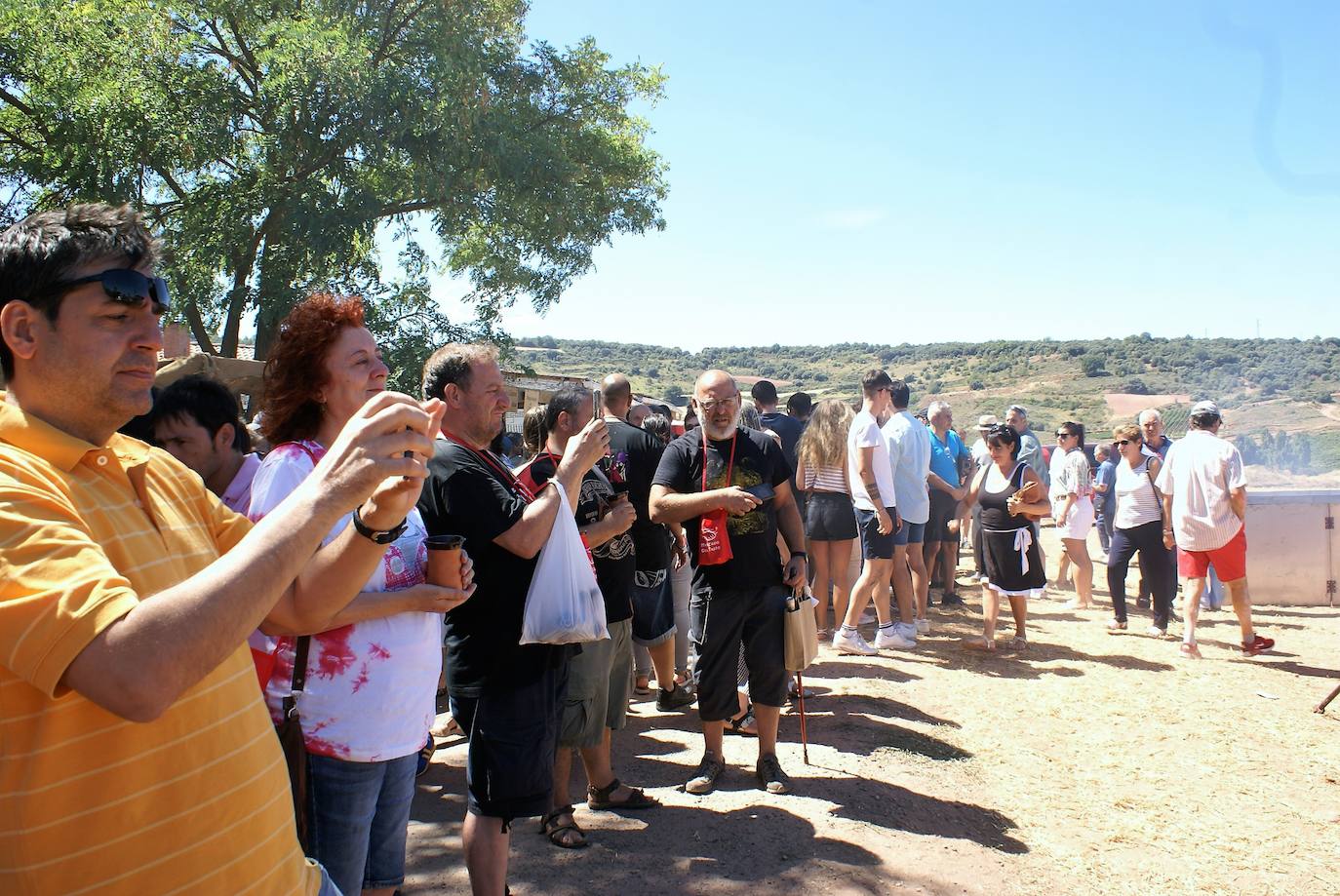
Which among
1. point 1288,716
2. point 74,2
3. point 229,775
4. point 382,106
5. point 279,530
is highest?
point 74,2

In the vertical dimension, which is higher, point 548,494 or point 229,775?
point 548,494

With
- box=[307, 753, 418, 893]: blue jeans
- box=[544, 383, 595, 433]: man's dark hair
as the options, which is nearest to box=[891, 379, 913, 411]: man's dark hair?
box=[544, 383, 595, 433]: man's dark hair

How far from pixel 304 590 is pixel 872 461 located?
20.3 ft

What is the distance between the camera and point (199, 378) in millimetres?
3367

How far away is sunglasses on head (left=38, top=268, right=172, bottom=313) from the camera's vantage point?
55.2 inches

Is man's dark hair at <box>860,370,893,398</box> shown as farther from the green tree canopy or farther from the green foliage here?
the green foliage

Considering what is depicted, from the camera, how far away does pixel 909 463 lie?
27.2ft

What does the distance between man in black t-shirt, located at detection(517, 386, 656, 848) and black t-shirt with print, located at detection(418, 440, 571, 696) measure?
2.27 feet

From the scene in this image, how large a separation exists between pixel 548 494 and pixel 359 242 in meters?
12.5

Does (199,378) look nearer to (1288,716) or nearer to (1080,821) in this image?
(1080,821)

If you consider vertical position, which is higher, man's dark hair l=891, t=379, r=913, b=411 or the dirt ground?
man's dark hair l=891, t=379, r=913, b=411

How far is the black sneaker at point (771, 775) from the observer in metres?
4.77

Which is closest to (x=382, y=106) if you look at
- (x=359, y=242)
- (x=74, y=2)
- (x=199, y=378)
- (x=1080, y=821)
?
(x=359, y=242)

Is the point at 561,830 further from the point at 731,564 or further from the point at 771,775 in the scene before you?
the point at 731,564
